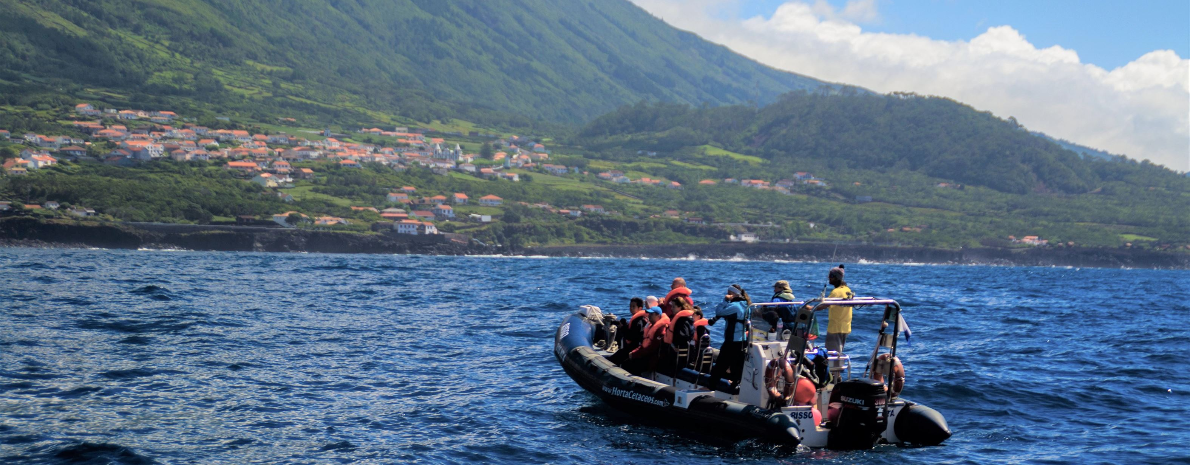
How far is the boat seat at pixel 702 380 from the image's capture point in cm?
1358

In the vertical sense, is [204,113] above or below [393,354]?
above

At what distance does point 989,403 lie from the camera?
52.6 ft

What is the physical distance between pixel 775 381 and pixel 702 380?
1.72 metres

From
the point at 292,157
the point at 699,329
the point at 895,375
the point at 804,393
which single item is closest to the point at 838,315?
the point at 895,375

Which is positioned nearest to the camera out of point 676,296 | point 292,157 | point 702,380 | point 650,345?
point 702,380

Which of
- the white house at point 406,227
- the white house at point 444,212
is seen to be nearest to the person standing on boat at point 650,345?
the white house at point 406,227

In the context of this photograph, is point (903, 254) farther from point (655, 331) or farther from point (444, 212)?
point (655, 331)

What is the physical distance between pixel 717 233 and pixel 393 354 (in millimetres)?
123989

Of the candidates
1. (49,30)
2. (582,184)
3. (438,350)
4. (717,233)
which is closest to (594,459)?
(438,350)

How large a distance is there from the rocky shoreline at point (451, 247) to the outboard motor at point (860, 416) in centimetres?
8609

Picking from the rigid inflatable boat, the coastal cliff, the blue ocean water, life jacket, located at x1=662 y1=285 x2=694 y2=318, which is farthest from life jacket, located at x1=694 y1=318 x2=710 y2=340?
the coastal cliff

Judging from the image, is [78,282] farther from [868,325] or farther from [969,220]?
[969,220]

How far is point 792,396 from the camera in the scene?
41.1 feet

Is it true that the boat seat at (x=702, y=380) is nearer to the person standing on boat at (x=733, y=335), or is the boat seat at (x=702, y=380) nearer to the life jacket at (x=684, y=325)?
the person standing on boat at (x=733, y=335)
